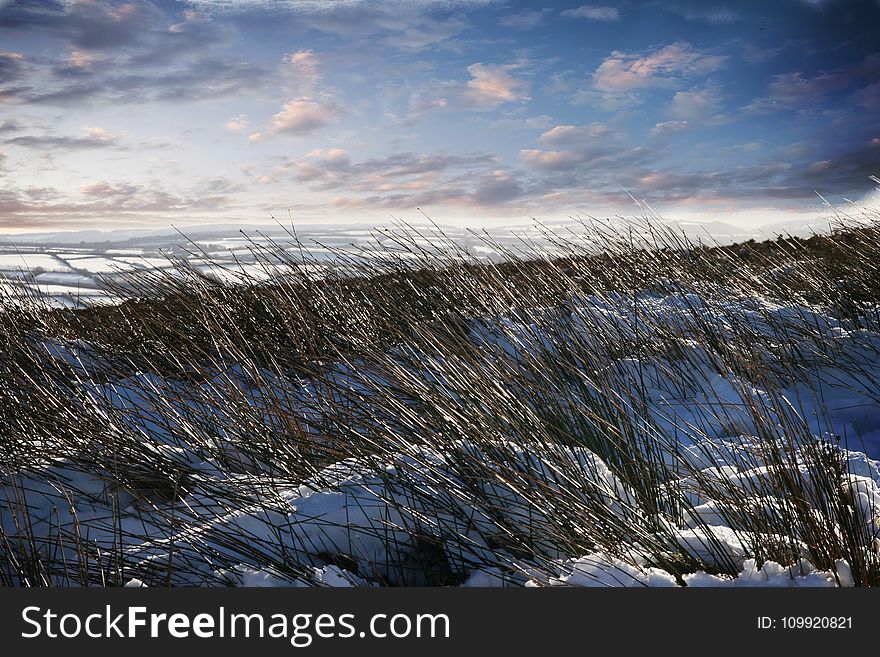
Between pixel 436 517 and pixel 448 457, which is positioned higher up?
pixel 448 457

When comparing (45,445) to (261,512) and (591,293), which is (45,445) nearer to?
(261,512)

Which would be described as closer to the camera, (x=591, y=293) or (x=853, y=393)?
(x=853, y=393)

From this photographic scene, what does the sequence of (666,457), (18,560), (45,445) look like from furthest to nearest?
1. (45,445)
2. (666,457)
3. (18,560)

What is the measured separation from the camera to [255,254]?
4941 mm

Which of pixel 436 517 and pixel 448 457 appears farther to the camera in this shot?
pixel 448 457

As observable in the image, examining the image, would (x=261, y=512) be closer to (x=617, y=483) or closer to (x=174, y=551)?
(x=174, y=551)

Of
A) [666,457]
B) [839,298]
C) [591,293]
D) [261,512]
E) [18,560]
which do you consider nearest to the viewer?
[18,560]

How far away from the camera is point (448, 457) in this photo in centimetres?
200

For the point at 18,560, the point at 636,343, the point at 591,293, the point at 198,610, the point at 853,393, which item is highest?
the point at 591,293

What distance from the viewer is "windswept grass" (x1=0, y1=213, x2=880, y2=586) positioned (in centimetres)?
166

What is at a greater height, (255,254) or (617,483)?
(255,254)

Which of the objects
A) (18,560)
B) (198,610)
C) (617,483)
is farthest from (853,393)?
(18,560)

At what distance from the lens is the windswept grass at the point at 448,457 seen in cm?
166

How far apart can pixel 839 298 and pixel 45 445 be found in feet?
18.6
